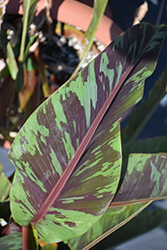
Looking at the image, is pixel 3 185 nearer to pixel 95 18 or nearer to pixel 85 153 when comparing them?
pixel 85 153

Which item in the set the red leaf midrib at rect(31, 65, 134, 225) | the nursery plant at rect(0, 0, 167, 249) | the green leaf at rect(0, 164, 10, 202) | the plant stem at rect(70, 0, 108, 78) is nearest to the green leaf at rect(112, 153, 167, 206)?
the nursery plant at rect(0, 0, 167, 249)

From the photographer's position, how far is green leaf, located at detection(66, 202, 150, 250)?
41 cm

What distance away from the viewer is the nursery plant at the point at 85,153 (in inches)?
13.0

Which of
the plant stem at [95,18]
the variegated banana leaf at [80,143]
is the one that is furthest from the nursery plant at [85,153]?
the plant stem at [95,18]

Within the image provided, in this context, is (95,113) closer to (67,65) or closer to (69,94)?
(69,94)

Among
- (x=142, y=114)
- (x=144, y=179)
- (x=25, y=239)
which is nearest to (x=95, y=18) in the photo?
(x=142, y=114)

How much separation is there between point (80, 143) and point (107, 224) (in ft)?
0.57

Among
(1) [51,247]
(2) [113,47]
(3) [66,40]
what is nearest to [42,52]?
(3) [66,40]

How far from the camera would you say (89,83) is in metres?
0.33

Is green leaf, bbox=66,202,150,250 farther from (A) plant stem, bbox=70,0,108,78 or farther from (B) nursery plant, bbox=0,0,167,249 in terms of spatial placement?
(A) plant stem, bbox=70,0,108,78

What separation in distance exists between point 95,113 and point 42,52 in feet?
1.60

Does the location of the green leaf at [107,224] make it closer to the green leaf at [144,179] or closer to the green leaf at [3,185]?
the green leaf at [144,179]

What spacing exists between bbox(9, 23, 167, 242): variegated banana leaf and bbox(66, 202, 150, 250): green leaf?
0.06 m

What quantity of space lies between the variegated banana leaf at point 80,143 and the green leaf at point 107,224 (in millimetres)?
60
